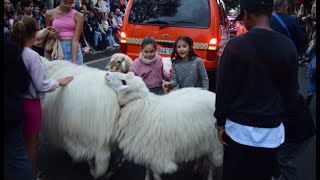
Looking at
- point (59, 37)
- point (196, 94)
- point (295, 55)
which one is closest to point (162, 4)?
point (59, 37)

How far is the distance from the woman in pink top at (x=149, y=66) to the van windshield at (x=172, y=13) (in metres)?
2.78

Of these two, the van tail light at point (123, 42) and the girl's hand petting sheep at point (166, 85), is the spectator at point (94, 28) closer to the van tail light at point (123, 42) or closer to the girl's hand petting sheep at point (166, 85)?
the van tail light at point (123, 42)

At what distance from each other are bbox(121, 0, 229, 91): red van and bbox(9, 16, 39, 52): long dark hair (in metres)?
4.05

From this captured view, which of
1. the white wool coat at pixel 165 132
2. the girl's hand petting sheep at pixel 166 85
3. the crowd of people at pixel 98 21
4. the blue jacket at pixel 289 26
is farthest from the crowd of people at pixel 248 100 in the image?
the crowd of people at pixel 98 21

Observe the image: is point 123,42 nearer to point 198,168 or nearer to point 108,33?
point 198,168

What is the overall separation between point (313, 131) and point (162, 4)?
5136mm

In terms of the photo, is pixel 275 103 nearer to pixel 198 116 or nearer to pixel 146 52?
pixel 198 116

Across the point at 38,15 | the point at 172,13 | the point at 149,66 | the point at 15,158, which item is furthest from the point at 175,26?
the point at 38,15

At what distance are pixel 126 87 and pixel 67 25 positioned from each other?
6.42 feet

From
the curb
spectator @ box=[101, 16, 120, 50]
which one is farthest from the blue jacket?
spectator @ box=[101, 16, 120, 50]

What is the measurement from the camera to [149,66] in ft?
16.4

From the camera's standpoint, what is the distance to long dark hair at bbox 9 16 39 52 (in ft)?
11.5

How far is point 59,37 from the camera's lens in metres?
5.39

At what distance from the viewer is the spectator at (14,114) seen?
291cm
